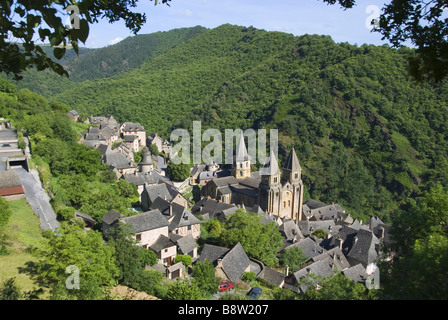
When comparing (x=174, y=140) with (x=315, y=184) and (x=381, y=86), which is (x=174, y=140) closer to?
(x=315, y=184)

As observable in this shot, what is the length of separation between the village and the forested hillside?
65.0 ft

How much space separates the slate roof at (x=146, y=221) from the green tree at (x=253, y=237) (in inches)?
203

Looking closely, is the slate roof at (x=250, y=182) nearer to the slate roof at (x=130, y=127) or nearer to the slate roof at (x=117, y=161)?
the slate roof at (x=117, y=161)

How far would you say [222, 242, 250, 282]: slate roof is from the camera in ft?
74.8

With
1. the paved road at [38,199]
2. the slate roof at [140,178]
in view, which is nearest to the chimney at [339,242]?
the slate roof at [140,178]

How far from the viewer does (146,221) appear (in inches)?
1011

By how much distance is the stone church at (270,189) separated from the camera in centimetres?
4269

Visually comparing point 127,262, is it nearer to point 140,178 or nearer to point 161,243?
point 161,243

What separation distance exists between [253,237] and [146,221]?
8.09 m

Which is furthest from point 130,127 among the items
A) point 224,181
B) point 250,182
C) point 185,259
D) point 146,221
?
point 185,259

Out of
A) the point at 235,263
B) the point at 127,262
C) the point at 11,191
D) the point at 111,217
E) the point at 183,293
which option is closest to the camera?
the point at 183,293

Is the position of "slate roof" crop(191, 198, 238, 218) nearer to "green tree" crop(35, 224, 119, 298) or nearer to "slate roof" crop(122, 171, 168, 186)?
"slate roof" crop(122, 171, 168, 186)
